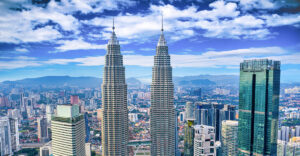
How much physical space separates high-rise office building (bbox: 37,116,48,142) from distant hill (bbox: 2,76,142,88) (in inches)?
175

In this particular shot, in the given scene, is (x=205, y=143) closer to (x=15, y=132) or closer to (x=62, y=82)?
(x=62, y=82)

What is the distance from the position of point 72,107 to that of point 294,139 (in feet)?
24.8

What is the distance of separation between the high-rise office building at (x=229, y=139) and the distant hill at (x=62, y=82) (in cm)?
477

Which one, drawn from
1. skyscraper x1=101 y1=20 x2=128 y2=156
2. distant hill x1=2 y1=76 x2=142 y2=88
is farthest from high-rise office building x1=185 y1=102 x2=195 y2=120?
skyscraper x1=101 y1=20 x2=128 y2=156

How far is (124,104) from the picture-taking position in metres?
6.00

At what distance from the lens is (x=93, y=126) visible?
10.3 metres

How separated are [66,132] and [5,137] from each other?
15.0 feet

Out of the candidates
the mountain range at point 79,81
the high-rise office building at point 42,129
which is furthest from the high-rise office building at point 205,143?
the high-rise office building at point 42,129

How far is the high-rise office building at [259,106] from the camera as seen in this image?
5.81m

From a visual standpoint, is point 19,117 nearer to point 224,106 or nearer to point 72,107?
point 72,107

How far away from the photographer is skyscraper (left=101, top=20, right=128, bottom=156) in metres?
5.74

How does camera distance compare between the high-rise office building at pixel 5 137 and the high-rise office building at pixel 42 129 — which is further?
the high-rise office building at pixel 42 129

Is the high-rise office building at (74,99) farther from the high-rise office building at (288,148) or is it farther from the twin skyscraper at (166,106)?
the high-rise office building at (288,148)

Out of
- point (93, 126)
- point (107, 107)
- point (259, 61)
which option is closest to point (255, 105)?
point (259, 61)
